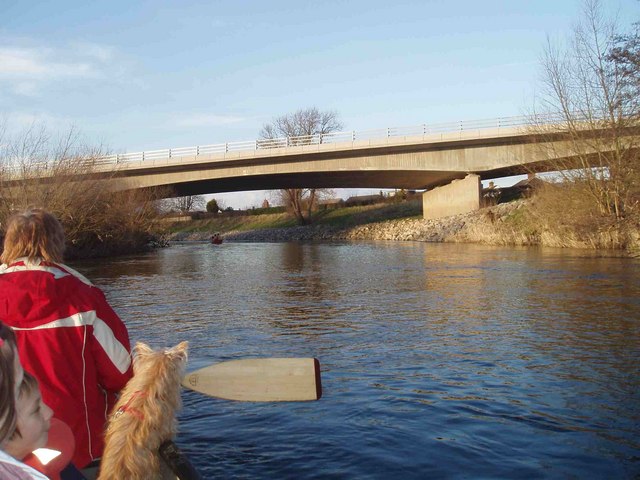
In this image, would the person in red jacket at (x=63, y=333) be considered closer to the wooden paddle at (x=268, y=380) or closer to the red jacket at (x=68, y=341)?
the red jacket at (x=68, y=341)

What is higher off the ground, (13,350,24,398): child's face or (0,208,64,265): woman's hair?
(0,208,64,265): woman's hair

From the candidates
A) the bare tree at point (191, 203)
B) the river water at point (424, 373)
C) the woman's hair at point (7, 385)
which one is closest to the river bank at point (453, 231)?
the river water at point (424, 373)

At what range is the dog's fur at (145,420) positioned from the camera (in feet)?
8.48

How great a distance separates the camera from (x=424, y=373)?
7027 millimetres

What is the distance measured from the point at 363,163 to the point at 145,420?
124ft

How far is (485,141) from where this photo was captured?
123 ft

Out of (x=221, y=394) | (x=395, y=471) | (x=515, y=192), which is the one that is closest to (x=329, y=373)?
(x=395, y=471)

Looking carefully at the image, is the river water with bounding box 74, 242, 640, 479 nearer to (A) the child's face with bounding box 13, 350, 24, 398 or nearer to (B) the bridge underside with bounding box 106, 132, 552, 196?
(A) the child's face with bounding box 13, 350, 24, 398

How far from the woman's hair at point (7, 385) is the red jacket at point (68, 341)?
141 centimetres

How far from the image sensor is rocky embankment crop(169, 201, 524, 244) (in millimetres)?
33406

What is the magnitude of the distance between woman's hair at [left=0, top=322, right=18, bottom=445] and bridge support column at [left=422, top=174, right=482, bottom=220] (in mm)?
38832

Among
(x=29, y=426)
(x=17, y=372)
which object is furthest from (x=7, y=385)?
(x=29, y=426)

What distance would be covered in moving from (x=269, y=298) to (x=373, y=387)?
7.62 meters

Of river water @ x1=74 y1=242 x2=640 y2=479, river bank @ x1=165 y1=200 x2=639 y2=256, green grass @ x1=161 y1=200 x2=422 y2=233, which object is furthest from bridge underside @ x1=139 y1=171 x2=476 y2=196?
river water @ x1=74 y1=242 x2=640 y2=479
